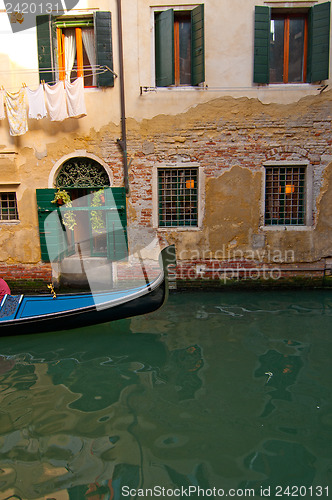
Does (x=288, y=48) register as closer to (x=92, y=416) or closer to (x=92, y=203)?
(x=92, y=203)

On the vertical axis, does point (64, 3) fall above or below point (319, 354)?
above

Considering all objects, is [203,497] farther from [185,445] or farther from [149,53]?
[149,53]

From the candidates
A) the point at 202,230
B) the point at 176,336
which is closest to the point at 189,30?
the point at 202,230

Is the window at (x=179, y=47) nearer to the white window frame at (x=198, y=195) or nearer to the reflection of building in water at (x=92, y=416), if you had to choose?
the white window frame at (x=198, y=195)

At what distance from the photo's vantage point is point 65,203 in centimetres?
619

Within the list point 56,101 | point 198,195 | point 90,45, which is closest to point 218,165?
point 198,195

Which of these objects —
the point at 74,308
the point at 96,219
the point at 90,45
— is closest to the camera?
the point at 74,308

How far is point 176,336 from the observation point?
14.7ft

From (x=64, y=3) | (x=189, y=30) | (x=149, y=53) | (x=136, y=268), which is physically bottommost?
(x=136, y=268)

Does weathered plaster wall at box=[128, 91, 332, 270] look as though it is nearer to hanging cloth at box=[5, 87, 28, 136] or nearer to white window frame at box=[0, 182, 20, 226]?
hanging cloth at box=[5, 87, 28, 136]

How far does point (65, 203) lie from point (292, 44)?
4.73m

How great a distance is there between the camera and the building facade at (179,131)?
5.75 m

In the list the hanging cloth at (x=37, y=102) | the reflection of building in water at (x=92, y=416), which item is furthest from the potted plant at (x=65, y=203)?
the reflection of building in water at (x=92, y=416)

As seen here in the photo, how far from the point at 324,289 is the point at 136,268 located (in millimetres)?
3350
